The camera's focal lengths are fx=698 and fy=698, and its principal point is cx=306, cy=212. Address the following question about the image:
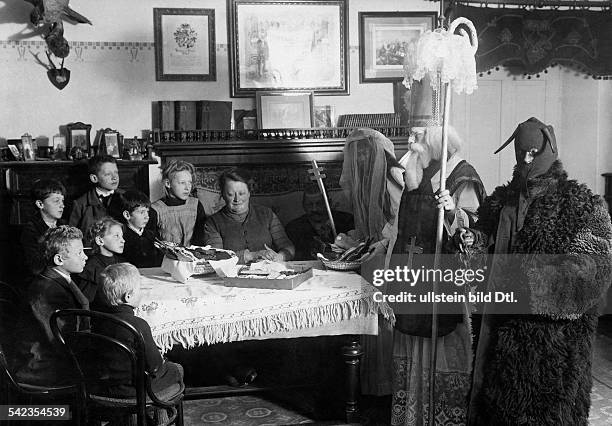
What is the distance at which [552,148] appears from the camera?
2.84 metres

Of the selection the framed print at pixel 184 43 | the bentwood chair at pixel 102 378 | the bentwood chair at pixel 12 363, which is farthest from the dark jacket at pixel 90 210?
the bentwood chair at pixel 102 378

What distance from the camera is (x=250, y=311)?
10.6 feet

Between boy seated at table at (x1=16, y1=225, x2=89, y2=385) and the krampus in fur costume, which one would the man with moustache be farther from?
boy seated at table at (x1=16, y1=225, x2=89, y2=385)

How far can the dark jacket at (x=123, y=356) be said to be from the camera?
2773mm

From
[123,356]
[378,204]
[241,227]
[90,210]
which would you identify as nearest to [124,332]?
[123,356]

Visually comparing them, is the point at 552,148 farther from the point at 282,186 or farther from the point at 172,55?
the point at 172,55

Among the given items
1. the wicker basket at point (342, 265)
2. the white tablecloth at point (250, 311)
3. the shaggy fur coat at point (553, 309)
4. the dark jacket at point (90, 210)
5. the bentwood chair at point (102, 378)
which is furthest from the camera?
the dark jacket at point (90, 210)

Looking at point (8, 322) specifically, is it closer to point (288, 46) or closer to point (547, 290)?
point (547, 290)

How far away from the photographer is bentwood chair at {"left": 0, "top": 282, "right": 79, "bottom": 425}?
2865 millimetres

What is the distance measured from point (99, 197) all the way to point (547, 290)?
3133mm

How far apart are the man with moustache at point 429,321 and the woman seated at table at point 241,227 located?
3.25ft

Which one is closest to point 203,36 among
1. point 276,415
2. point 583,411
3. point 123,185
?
point 123,185

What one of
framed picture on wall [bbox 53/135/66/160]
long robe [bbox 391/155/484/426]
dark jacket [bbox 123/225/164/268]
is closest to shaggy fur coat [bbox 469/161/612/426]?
long robe [bbox 391/155/484/426]

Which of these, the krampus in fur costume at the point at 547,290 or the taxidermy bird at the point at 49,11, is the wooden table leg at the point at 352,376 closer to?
the krampus in fur costume at the point at 547,290
